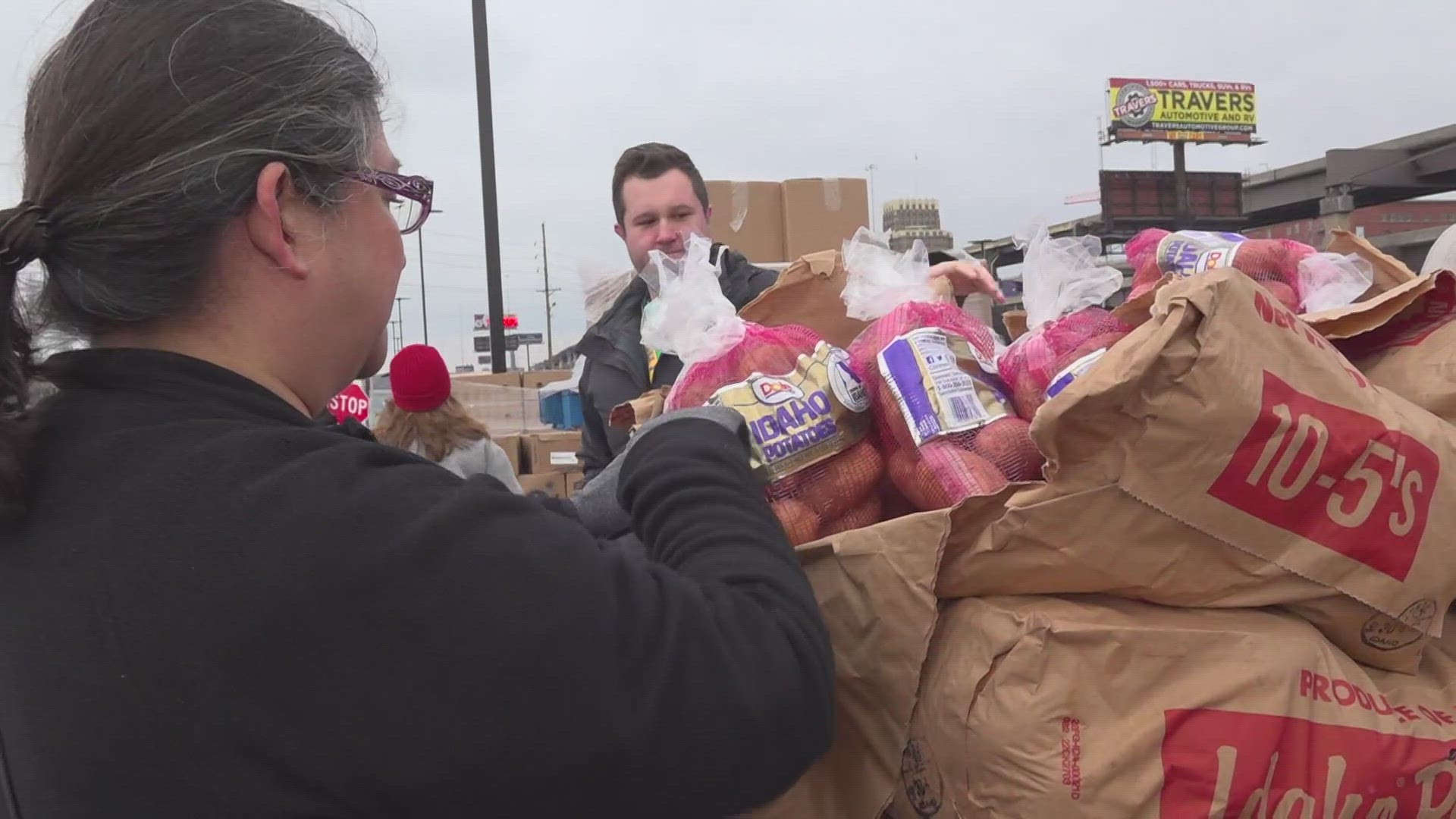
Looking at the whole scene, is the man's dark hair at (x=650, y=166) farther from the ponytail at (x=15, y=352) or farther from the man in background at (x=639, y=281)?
the ponytail at (x=15, y=352)

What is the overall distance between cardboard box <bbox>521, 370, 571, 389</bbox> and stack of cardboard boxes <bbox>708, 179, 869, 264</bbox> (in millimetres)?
4400

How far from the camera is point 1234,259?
1428 mm

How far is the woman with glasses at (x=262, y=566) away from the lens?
2.40 ft

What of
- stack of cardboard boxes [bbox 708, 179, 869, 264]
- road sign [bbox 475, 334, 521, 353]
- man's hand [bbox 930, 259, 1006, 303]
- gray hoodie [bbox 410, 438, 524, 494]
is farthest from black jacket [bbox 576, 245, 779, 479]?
road sign [bbox 475, 334, 521, 353]

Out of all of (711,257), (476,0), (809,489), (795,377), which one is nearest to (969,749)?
(809,489)

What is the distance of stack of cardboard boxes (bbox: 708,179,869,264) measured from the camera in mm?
4367

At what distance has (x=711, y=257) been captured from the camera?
2568 mm

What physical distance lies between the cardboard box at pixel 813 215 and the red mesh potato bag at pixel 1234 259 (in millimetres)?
2842

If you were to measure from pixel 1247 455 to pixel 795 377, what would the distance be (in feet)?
1.88

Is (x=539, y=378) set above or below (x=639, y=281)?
below

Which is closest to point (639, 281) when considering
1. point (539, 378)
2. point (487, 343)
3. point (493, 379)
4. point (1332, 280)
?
point (1332, 280)

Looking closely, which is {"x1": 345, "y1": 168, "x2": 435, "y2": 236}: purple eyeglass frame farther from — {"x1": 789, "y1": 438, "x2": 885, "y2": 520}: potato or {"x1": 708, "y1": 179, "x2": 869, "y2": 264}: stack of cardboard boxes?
{"x1": 708, "y1": 179, "x2": 869, "y2": 264}: stack of cardboard boxes

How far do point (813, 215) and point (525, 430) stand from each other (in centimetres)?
330

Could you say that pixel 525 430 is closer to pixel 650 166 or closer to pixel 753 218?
pixel 753 218
